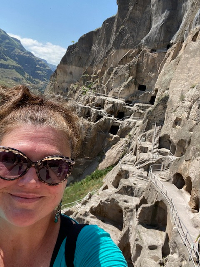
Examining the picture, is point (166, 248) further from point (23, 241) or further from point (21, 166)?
point (21, 166)

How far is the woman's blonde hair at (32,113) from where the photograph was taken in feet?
5.61

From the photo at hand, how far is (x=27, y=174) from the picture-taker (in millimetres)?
1561

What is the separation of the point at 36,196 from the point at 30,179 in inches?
4.5

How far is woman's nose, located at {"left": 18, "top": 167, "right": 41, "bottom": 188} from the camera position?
1541 mm

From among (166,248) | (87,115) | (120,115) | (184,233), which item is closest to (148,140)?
(166,248)

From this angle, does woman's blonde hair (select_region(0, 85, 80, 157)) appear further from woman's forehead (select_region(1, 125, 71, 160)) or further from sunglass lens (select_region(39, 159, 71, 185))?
sunglass lens (select_region(39, 159, 71, 185))

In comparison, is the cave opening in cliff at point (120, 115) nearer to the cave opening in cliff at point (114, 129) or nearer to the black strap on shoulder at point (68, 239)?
the cave opening in cliff at point (114, 129)

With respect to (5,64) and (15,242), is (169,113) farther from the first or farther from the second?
(5,64)

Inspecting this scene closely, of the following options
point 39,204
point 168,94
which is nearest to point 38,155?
point 39,204

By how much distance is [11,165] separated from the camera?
156 centimetres

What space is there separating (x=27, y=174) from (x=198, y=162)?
806 centimetres

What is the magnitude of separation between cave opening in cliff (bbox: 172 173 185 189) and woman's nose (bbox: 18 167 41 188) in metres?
9.14

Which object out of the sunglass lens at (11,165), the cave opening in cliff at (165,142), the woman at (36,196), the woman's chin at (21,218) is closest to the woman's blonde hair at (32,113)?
the woman at (36,196)

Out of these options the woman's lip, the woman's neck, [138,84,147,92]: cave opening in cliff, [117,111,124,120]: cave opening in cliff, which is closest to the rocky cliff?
[138,84,147,92]: cave opening in cliff
